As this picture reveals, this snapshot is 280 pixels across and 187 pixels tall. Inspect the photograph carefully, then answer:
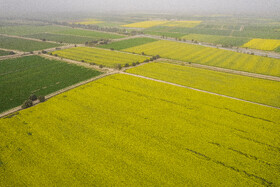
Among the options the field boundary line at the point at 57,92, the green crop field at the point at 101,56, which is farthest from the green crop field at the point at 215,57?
the field boundary line at the point at 57,92

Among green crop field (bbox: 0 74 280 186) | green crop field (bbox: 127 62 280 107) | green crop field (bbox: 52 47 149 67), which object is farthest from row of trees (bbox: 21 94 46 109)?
green crop field (bbox: 52 47 149 67)

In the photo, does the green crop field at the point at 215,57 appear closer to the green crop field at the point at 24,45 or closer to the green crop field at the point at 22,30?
the green crop field at the point at 24,45

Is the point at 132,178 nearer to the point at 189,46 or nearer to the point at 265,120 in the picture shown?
the point at 265,120

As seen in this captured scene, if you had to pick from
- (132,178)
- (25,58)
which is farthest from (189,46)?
(132,178)

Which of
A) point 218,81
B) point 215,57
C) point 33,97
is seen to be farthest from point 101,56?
point 215,57

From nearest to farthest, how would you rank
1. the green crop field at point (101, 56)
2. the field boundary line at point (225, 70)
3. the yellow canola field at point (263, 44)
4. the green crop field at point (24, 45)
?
the field boundary line at point (225, 70) → the green crop field at point (101, 56) → the green crop field at point (24, 45) → the yellow canola field at point (263, 44)

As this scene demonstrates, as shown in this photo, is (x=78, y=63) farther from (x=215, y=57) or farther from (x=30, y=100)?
(x=215, y=57)
